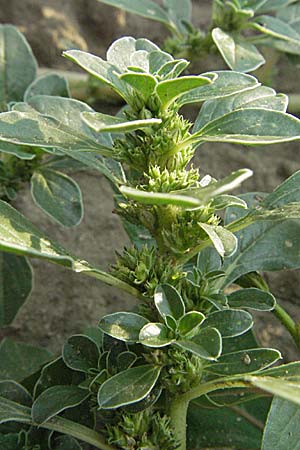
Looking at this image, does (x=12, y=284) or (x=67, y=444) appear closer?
(x=67, y=444)

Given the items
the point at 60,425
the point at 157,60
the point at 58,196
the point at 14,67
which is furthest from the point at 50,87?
the point at 60,425

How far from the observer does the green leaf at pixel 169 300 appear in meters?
0.91

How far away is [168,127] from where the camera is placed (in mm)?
955

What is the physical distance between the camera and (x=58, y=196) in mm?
1342

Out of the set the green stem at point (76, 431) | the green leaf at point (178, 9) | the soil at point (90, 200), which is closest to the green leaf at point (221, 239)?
the green stem at point (76, 431)

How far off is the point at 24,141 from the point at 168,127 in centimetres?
19

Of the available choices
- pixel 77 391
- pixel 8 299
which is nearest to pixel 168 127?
pixel 77 391

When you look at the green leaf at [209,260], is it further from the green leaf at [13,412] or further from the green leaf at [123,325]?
the green leaf at [13,412]

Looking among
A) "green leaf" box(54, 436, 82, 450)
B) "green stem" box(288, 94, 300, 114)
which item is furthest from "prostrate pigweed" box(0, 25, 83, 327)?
"green stem" box(288, 94, 300, 114)

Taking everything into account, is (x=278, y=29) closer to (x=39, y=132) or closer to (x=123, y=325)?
(x=39, y=132)

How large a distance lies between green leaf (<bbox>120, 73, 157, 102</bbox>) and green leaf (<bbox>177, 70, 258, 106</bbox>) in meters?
0.07

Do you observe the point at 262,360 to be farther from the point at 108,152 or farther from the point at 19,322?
the point at 19,322

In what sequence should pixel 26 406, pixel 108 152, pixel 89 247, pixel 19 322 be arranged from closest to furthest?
pixel 108 152 < pixel 26 406 < pixel 19 322 < pixel 89 247

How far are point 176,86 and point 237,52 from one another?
0.61 meters
